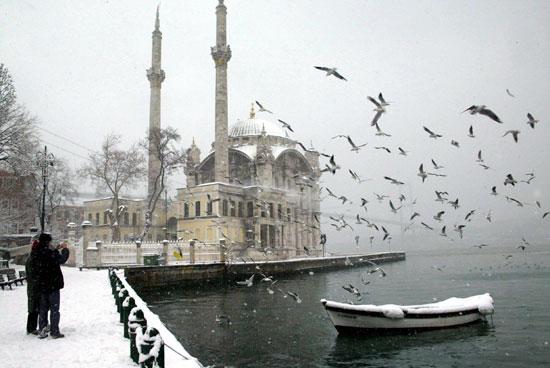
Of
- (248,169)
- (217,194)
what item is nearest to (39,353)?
(217,194)

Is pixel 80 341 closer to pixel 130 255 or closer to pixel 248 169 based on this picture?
pixel 130 255

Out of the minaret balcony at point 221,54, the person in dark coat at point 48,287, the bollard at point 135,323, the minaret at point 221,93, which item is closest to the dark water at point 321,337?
the person in dark coat at point 48,287

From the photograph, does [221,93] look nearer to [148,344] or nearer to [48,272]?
[48,272]

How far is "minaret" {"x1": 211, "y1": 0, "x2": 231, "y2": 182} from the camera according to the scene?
48.2 meters

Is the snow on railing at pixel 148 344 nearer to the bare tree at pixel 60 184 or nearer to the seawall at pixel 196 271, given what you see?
the seawall at pixel 196 271

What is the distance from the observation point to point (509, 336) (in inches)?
579

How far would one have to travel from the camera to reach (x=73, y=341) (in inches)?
316

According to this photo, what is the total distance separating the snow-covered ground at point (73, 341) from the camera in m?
6.76

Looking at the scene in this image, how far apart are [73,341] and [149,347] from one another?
337 cm

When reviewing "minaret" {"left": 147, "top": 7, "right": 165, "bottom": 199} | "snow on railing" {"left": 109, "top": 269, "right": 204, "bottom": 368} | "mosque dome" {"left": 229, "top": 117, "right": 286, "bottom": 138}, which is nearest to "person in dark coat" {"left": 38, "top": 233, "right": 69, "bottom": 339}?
"snow on railing" {"left": 109, "top": 269, "right": 204, "bottom": 368}

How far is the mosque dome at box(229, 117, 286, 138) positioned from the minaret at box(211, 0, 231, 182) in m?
17.5

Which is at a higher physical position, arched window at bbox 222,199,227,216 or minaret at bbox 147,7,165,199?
minaret at bbox 147,7,165,199

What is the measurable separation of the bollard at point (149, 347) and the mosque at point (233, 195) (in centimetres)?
3485

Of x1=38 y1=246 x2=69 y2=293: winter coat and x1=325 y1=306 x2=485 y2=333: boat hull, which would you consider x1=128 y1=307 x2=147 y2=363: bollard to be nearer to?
x1=38 y1=246 x2=69 y2=293: winter coat
